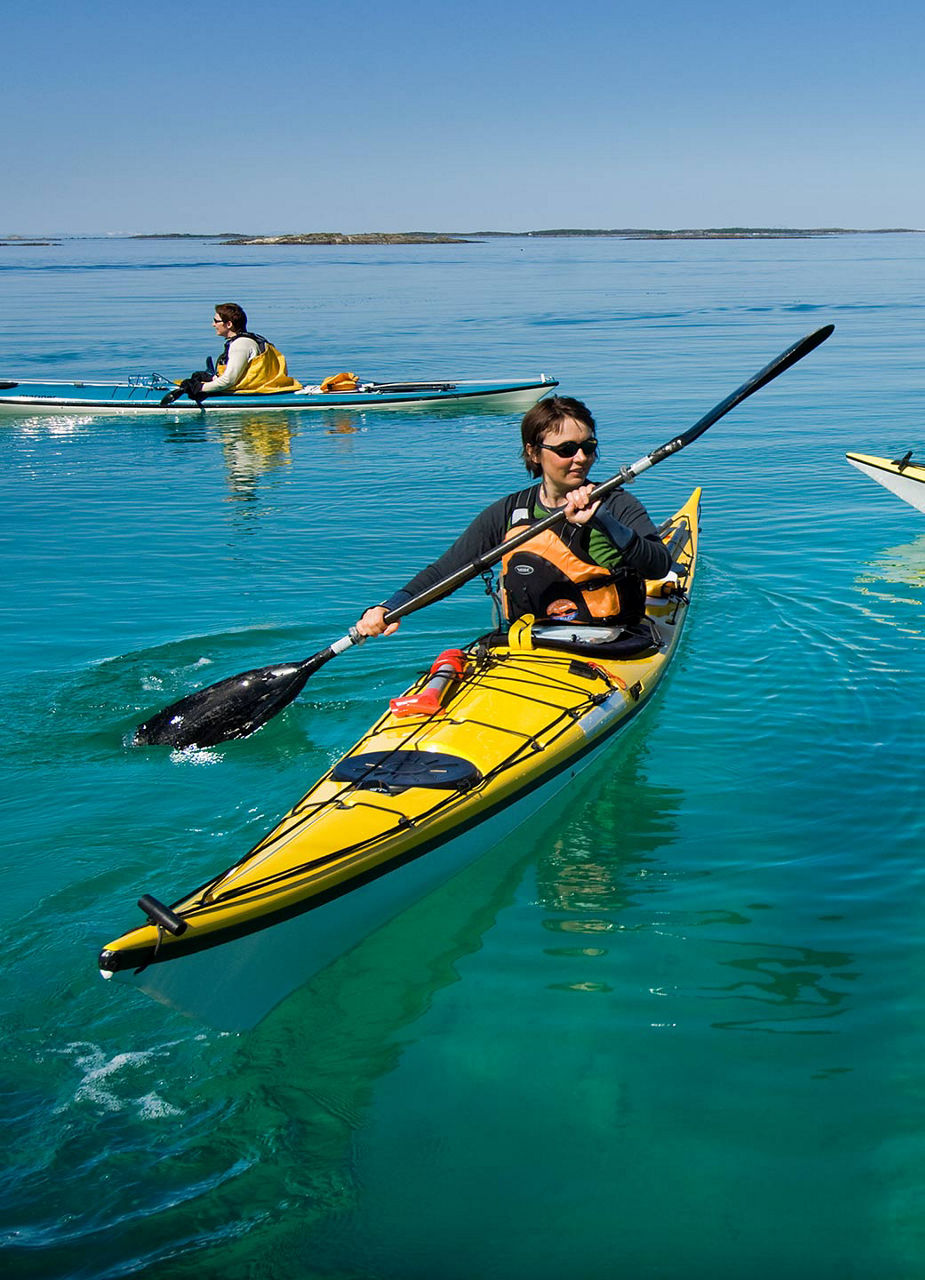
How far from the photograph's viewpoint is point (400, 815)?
13.5 feet

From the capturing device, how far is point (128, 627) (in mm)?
8078

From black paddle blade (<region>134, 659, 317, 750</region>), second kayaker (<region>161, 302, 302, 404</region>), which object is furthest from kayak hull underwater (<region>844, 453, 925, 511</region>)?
second kayaker (<region>161, 302, 302, 404</region>)

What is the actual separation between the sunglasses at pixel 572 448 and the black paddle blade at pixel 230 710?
1784mm

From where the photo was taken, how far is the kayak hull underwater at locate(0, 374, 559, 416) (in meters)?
16.2

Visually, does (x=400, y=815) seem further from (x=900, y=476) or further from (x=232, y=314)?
(x=232, y=314)

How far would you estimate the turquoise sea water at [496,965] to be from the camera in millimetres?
3076

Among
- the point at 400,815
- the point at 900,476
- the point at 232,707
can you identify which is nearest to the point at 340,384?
the point at 900,476

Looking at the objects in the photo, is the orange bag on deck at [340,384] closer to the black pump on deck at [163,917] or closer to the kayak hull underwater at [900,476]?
the kayak hull underwater at [900,476]

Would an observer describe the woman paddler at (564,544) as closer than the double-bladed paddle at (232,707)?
Yes

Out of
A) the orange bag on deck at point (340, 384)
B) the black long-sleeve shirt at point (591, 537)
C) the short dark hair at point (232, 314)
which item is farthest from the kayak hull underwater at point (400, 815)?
the orange bag on deck at point (340, 384)

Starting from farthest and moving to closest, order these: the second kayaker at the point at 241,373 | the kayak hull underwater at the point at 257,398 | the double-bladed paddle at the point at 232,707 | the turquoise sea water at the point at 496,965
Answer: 1. the kayak hull underwater at the point at 257,398
2. the second kayaker at the point at 241,373
3. the double-bladed paddle at the point at 232,707
4. the turquoise sea water at the point at 496,965

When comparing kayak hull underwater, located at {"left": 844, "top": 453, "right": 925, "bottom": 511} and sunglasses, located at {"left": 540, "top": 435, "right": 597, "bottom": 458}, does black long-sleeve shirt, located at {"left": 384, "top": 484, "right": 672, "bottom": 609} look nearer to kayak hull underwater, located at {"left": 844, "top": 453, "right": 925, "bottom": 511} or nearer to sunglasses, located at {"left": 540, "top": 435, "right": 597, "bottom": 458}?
sunglasses, located at {"left": 540, "top": 435, "right": 597, "bottom": 458}

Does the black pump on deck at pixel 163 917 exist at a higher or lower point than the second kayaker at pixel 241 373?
lower

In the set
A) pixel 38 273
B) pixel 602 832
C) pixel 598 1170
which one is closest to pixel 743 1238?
pixel 598 1170
